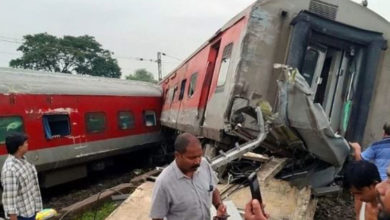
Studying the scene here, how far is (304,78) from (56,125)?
22.8ft

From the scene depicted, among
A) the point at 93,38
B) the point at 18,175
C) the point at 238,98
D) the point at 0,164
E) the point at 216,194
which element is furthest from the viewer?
the point at 93,38

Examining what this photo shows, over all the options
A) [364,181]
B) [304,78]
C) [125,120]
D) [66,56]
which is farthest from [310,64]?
[66,56]

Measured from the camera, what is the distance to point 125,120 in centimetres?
1422

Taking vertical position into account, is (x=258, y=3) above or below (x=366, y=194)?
above

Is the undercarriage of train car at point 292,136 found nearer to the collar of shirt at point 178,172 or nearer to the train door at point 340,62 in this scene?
the train door at point 340,62

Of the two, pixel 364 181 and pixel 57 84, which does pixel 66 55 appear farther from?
pixel 364 181

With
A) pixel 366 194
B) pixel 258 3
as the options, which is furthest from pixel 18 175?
pixel 258 3

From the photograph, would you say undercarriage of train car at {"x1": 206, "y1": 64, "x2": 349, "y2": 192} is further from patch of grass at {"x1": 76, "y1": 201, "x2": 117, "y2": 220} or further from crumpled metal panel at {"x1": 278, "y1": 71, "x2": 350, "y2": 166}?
patch of grass at {"x1": 76, "y1": 201, "x2": 117, "y2": 220}

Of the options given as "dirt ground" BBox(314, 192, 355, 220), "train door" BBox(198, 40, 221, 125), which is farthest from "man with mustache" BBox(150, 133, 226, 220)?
"train door" BBox(198, 40, 221, 125)

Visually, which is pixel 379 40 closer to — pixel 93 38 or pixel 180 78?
pixel 180 78

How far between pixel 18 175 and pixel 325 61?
5094mm

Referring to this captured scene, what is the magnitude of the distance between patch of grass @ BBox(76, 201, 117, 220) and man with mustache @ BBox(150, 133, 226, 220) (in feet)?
15.8

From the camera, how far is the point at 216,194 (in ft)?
10.6

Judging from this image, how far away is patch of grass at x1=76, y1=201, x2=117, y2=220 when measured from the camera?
746cm
